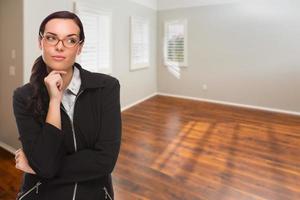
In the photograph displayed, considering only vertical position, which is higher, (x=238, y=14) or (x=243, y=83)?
(x=238, y=14)

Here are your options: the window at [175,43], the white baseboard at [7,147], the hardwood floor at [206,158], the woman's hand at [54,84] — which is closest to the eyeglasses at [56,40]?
the woman's hand at [54,84]

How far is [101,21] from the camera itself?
426 cm

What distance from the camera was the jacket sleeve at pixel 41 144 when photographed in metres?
0.87

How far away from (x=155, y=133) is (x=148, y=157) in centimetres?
87

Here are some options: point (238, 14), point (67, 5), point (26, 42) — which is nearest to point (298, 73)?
point (238, 14)

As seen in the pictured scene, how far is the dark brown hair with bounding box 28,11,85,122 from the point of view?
92 cm

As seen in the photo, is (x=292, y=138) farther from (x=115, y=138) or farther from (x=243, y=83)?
(x=115, y=138)

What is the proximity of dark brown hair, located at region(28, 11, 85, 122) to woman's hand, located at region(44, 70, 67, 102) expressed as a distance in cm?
6

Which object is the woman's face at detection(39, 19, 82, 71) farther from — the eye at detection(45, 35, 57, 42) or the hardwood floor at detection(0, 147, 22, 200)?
the hardwood floor at detection(0, 147, 22, 200)

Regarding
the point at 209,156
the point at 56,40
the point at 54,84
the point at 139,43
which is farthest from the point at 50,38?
the point at 139,43

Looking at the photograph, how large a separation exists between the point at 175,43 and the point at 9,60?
13.7 ft

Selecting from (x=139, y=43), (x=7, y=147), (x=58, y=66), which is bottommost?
(x=7, y=147)

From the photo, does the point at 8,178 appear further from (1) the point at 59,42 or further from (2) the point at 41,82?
(1) the point at 59,42

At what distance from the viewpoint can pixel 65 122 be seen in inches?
38.4
